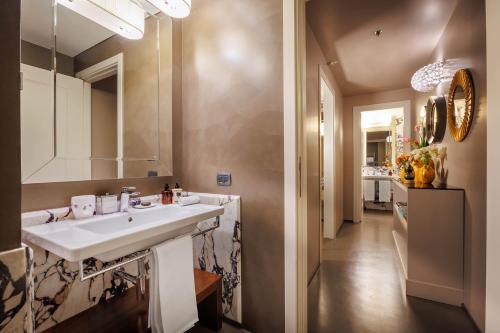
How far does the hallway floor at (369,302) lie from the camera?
1.66 m

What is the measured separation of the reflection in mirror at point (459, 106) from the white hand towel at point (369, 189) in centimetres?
378

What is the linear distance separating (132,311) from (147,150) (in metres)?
1.05

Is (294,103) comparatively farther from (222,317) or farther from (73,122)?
(222,317)

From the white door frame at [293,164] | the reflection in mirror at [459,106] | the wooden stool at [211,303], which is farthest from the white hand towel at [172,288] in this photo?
the reflection in mirror at [459,106]

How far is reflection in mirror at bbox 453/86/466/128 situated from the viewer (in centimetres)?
187

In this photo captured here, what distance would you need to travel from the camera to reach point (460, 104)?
1915mm

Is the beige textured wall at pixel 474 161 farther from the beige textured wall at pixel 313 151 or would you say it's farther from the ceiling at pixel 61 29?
the ceiling at pixel 61 29

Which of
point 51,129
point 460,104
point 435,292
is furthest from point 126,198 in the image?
point 460,104

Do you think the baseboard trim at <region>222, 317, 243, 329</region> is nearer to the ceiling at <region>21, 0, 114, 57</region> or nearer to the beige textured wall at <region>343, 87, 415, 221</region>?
the ceiling at <region>21, 0, 114, 57</region>

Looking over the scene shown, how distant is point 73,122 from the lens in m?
1.34

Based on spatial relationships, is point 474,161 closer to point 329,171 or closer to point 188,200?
point 329,171

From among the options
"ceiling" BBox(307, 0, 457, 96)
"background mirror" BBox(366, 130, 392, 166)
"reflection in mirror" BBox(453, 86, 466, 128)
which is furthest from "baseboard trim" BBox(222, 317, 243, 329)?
"background mirror" BBox(366, 130, 392, 166)

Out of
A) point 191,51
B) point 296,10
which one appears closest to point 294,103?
point 296,10

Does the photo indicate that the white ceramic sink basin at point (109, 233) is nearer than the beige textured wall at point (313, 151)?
Yes
